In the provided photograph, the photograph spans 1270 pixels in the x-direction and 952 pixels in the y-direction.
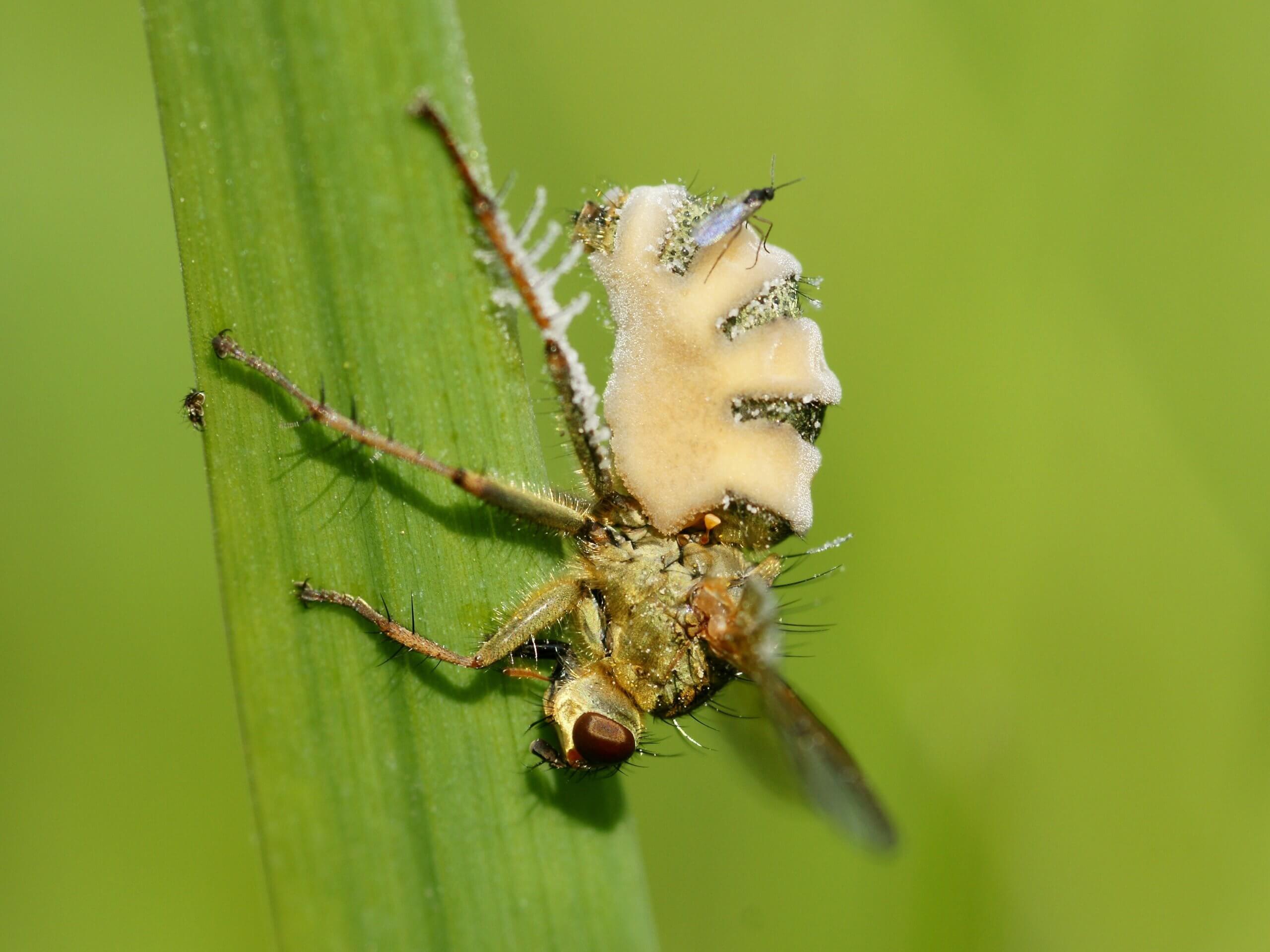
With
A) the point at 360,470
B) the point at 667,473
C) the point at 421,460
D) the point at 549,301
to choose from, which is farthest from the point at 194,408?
the point at 667,473

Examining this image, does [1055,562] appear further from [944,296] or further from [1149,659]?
Answer: [944,296]

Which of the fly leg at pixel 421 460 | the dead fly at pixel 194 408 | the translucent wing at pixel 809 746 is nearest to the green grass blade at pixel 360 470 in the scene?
the fly leg at pixel 421 460

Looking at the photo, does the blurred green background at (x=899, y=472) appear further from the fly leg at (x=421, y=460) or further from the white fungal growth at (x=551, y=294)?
the white fungal growth at (x=551, y=294)

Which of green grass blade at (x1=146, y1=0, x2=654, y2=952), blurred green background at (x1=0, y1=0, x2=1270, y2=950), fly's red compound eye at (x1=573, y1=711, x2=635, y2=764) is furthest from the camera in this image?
blurred green background at (x1=0, y1=0, x2=1270, y2=950)

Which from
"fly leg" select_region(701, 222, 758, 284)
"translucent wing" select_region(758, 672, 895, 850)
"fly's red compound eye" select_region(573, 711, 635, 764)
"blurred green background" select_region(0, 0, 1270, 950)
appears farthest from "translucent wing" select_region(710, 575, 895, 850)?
"fly leg" select_region(701, 222, 758, 284)

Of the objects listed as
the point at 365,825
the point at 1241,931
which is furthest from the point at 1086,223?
the point at 365,825

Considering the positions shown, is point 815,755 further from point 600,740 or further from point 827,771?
point 600,740

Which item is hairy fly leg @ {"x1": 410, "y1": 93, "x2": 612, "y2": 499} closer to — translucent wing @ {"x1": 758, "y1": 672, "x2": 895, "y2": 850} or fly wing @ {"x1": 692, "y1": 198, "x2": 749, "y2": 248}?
fly wing @ {"x1": 692, "y1": 198, "x2": 749, "y2": 248}
